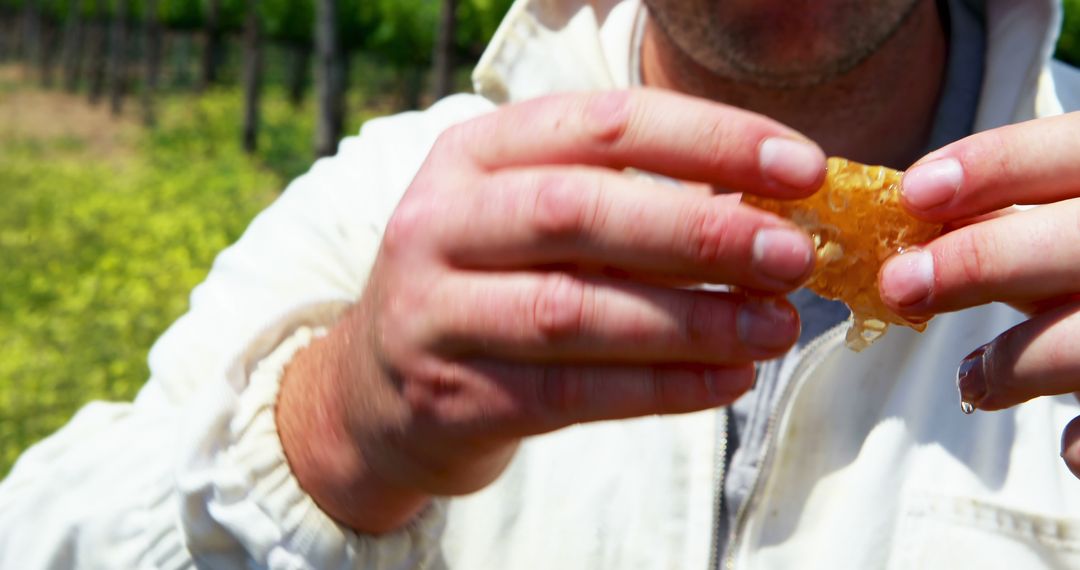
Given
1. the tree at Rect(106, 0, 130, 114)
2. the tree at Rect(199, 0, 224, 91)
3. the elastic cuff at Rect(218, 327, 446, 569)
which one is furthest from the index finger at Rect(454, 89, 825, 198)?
the tree at Rect(106, 0, 130, 114)

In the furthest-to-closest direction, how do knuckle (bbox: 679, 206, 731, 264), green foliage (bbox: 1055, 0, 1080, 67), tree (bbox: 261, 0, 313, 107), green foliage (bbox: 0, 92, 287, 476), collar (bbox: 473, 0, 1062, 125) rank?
→ 1. tree (bbox: 261, 0, 313, 107)
2. green foliage (bbox: 1055, 0, 1080, 67)
3. green foliage (bbox: 0, 92, 287, 476)
4. collar (bbox: 473, 0, 1062, 125)
5. knuckle (bbox: 679, 206, 731, 264)

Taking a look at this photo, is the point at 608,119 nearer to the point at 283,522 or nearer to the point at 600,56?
the point at 283,522

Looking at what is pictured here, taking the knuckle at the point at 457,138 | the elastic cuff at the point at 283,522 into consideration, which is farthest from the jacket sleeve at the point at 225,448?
the knuckle at the point at 457,138

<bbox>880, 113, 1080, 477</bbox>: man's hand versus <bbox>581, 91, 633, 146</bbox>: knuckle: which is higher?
<bbox>581, 91, 633, 146</bbox>: knuckle

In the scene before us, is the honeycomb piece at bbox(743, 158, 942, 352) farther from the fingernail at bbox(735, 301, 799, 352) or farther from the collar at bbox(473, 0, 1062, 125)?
the collar at bbox(473, 0, 1062, 125)

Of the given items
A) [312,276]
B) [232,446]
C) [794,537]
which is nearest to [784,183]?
[794,537]

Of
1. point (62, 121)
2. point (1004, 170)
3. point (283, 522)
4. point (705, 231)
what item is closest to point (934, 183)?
point (1004, 170)
